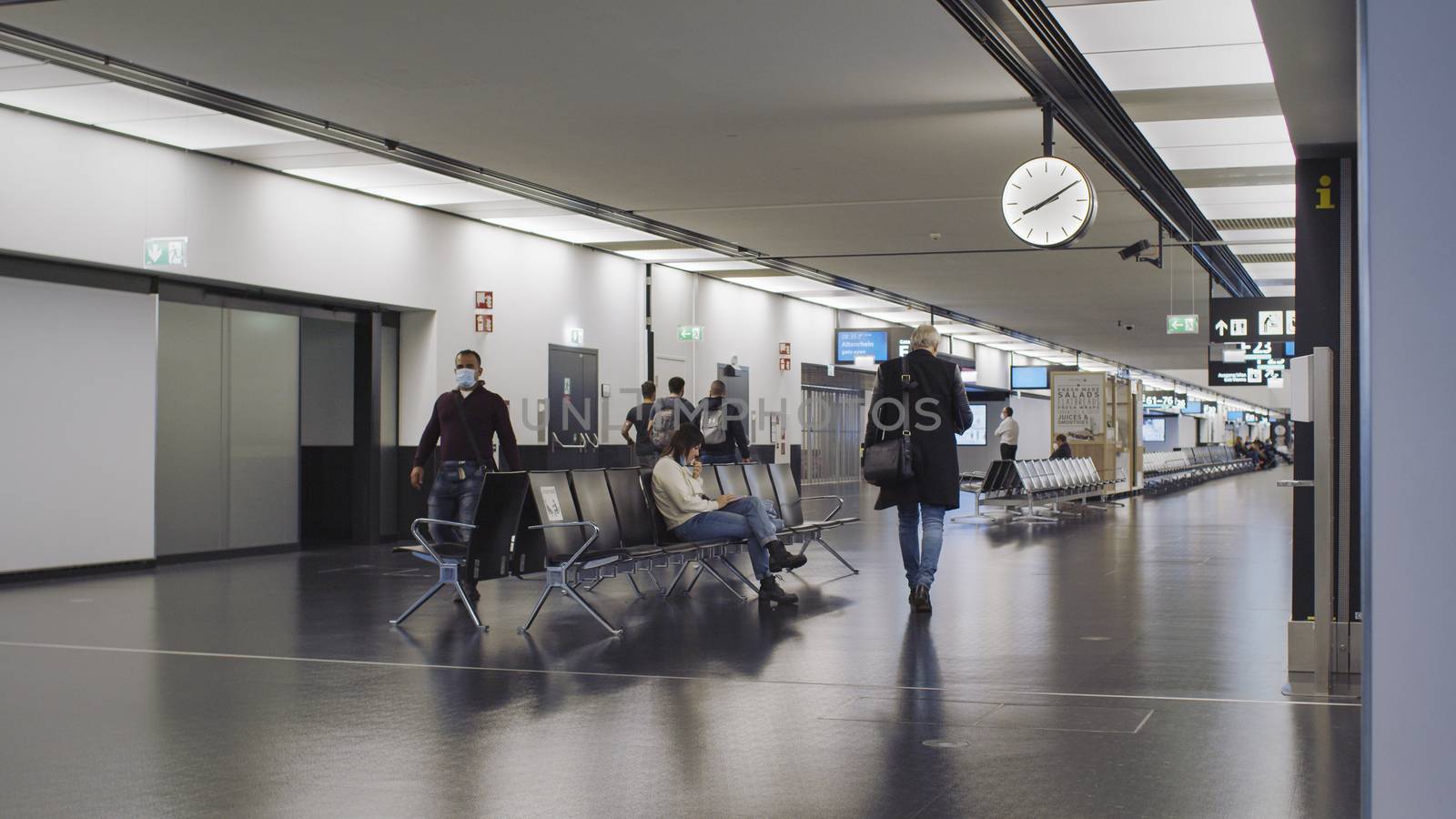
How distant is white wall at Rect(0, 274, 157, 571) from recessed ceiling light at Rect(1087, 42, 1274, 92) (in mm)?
7826

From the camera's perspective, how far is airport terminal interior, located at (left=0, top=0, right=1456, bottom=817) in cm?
→ 385

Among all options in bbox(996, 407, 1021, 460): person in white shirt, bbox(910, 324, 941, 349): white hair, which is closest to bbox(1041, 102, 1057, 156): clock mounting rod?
bbox(910, 324, 941, 349): white hair

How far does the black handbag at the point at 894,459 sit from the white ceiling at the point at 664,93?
233 cm

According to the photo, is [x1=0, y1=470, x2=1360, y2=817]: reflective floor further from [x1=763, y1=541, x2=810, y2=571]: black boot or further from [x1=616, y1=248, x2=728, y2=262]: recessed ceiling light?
[x1=616, y1=248, x2=728, y2=262]: recessed ceiling light

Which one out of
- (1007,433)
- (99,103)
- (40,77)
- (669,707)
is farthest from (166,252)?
(1007,433)

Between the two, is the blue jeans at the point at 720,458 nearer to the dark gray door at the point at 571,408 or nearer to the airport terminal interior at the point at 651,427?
the airport terminal interior at the point at 651,427

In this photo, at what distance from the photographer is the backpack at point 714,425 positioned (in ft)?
41.1

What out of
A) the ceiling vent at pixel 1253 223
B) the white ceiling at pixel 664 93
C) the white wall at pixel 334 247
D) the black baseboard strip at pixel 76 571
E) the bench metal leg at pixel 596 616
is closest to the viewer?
the bench metal leg at pixel 596 616

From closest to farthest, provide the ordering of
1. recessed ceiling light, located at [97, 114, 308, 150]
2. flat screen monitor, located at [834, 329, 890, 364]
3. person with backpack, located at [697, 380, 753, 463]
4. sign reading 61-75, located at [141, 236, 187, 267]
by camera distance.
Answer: recessed ceiling light, located at [97, 114, 308, 150] → sign reading 61-75, located at [141, 236, 187, 267] → person with backpack, located at [697, 380, 753, 463] → flat screen monitor, located at [834, 329, 890, 364]

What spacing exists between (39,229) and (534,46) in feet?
14.4

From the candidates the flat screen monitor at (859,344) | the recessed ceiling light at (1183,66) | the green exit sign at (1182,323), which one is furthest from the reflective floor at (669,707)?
the flat screen monitor at (859,344)

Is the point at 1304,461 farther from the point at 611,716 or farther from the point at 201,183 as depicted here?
the point at 201,183

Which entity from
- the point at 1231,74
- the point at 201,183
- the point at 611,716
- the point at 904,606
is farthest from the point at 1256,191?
the point at 611,716

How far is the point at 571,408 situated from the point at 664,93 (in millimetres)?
8336
